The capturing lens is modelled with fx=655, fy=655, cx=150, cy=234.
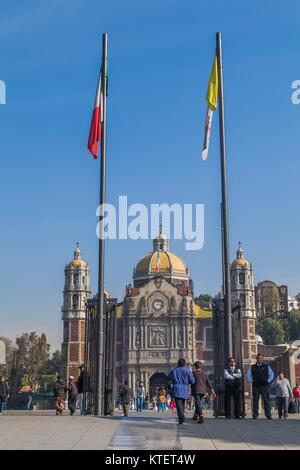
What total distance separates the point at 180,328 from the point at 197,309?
4.31m

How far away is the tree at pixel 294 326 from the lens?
103562mm

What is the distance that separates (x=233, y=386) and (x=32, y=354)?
74388 mm

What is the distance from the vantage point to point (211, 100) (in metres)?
16.4

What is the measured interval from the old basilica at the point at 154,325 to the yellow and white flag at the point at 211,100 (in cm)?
5453

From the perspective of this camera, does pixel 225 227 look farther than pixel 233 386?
Yes

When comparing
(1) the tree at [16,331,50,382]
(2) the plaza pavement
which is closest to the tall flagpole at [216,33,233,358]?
(2) the plaza pavement

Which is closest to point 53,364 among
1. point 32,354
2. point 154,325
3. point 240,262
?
point 32,354

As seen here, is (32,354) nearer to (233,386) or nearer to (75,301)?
(75,301)

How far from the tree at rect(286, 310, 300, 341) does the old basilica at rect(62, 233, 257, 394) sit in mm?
31615

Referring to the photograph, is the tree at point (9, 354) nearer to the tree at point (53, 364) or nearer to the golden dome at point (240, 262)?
the tree at point (53, 364)

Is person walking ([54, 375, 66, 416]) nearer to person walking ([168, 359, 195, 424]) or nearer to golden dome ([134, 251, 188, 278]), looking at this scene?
person walking ([168, 359, 195, 424])

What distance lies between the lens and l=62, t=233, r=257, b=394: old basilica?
6969cm

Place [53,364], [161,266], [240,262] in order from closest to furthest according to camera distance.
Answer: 1. [240,262]
2. [161,266]
3. [53,364]
